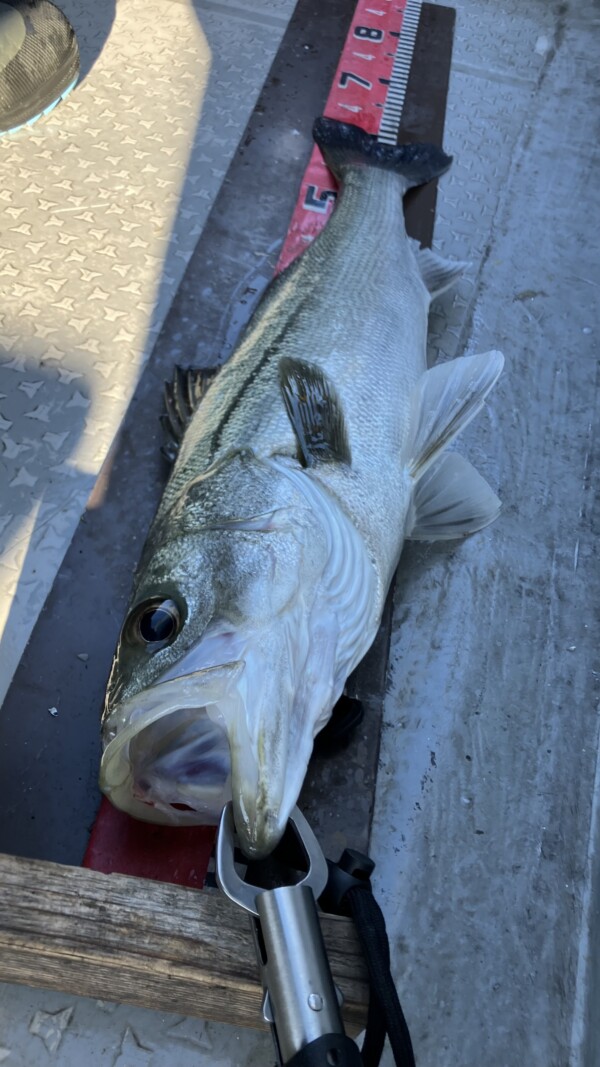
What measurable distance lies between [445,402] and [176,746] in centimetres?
126

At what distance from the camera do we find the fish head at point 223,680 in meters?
1.26

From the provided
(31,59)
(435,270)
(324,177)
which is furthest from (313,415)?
(31,59)

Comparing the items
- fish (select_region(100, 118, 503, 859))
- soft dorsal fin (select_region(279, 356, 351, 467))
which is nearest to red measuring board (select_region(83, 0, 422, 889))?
fish (select_region(100, 118, 503, 859))

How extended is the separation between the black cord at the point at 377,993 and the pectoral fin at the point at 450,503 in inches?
41.4

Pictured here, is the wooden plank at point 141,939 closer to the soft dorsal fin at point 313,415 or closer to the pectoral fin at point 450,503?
the soft dorsal fin at point 313,415

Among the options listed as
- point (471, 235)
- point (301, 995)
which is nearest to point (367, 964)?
point (301, 995)

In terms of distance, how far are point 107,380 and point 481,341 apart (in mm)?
1339

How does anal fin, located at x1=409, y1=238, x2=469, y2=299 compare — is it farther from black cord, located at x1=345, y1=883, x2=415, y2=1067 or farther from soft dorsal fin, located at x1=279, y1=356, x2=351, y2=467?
black cord, located at x1=345, y1=883, x2=415, y2=1067

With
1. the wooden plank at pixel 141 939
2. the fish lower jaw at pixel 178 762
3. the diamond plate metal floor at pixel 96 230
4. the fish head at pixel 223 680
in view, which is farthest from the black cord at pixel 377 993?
the diamond plate metal floor at pixel 96 230

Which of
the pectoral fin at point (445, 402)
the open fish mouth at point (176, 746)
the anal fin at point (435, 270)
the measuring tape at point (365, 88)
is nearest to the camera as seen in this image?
the open fish mouth at point (176, 746)

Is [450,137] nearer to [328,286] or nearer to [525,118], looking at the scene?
[525,118]

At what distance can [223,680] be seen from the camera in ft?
4.22

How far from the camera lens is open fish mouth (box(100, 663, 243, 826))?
1.27 metres

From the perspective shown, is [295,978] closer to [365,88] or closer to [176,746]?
[176,746]
